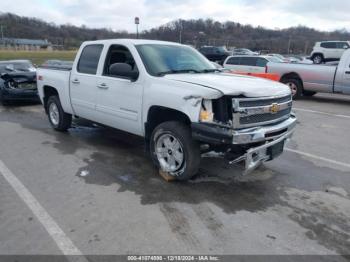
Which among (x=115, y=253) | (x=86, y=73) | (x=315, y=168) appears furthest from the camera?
(x=86, y=73)

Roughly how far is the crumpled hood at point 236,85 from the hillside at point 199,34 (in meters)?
55.6

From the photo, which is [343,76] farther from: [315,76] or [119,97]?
[119,97]

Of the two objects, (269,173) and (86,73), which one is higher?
(86,73)

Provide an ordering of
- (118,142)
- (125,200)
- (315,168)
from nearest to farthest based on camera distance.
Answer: (125,200) < (315,168) < (118,142)

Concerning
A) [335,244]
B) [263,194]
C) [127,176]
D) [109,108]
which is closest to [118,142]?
[109,108]

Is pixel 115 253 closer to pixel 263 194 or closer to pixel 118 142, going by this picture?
pixel 263 194

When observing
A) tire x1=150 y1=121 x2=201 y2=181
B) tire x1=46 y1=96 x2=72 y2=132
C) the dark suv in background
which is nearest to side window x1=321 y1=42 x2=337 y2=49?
the dark suv in background

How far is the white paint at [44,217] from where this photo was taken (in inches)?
125

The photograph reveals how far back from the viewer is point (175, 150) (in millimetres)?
4566

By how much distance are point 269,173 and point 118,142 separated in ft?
9.88

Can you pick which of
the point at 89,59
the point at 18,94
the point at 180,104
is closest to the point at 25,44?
the point at 18,94

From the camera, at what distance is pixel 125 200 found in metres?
4.14

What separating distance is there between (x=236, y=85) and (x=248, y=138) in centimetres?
71

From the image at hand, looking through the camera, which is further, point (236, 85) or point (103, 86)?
point (103, 86)
